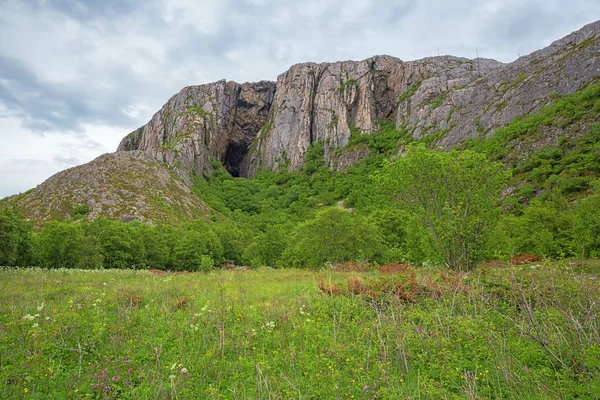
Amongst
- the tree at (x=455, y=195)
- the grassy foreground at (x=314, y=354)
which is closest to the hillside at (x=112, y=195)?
the tree at (x=455, y=195)

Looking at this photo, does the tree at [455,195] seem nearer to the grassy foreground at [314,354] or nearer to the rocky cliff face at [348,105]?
the grassy foreground at [314,354]

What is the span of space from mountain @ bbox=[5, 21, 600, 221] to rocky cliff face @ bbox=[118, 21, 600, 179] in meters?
0.41

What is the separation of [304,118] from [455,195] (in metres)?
127

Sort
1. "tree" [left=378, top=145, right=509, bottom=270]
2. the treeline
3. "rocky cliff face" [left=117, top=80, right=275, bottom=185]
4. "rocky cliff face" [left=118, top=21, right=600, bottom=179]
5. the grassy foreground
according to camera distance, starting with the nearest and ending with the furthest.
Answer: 1. the grassy foreground
2. "tree" [left=378, top=145, right=509, bottom=270]
3. the treeline
4. "rocky cliff face" [left=118, top=21, right=600, bottom=179]
5. "rocky cliff face" [left=117, top=80, right=275, bottom=185]

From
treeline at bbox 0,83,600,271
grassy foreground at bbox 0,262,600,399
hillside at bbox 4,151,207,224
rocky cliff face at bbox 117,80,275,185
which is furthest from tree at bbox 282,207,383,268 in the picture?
rocky cliff face at bbox 117,80,275,185

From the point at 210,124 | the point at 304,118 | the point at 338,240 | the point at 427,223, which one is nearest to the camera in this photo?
the point at 427,223

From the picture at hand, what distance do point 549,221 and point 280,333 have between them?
30986mm

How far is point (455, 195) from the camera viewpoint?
16.0 m

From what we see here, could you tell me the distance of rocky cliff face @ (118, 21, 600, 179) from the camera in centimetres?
7057

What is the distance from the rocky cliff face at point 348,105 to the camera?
232 ft

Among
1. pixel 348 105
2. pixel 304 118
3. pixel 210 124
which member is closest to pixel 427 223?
pixel 348 105

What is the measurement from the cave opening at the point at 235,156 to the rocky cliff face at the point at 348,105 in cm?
52

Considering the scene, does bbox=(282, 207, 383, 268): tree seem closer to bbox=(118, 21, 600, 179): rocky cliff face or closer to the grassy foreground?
the grassy foreground

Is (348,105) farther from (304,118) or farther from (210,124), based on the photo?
(210,124)
